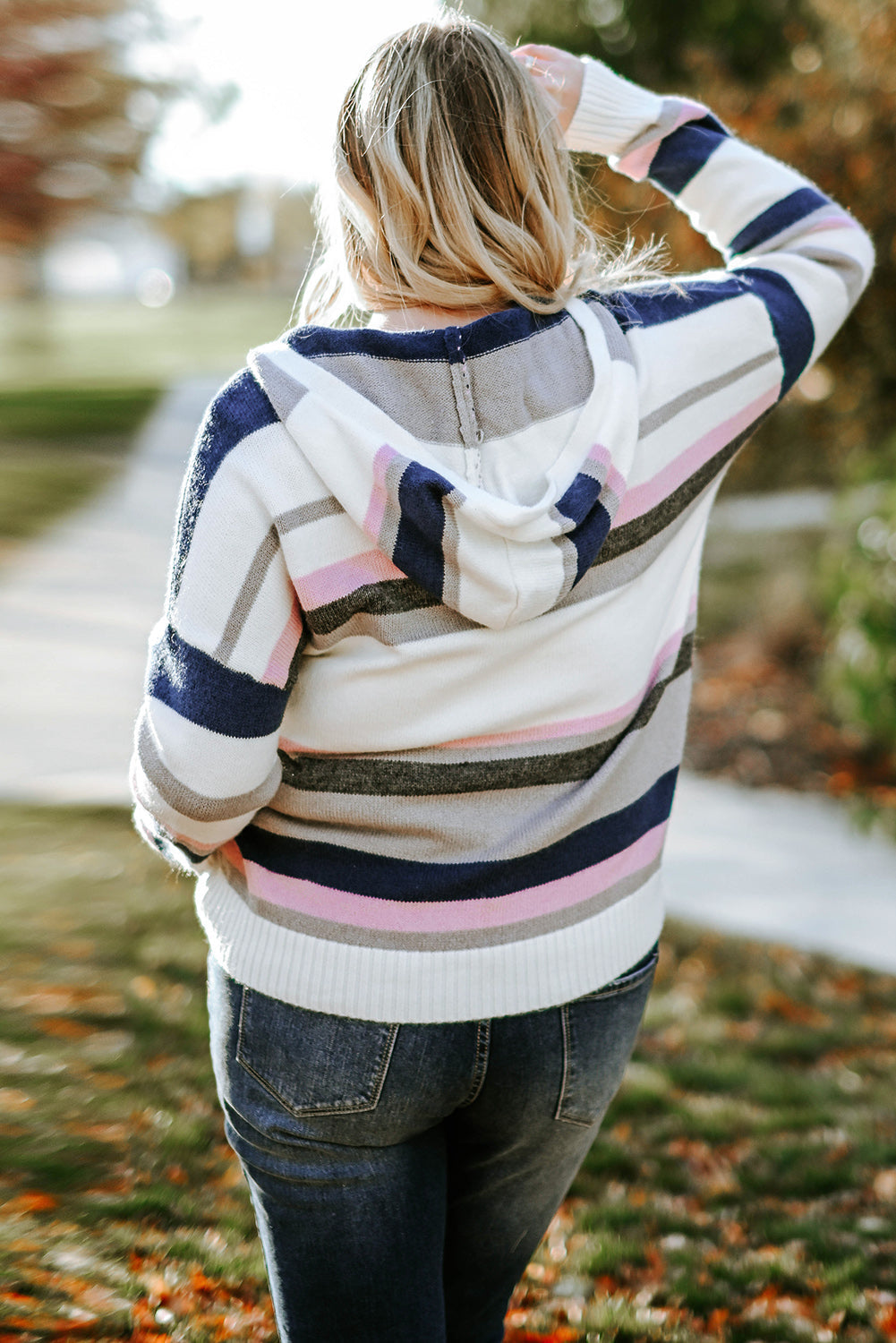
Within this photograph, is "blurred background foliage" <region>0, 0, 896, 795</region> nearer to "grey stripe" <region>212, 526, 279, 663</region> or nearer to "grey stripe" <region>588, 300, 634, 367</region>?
"grey stripe" <region>588, 300, 634, 367</region>

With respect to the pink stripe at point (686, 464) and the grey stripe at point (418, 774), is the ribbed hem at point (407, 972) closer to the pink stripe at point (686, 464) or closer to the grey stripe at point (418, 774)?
the grey stripe at point (418, 774)

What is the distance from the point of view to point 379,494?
45.1 inches

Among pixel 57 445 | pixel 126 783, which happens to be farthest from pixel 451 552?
pixel 57 445

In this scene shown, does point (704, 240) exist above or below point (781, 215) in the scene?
below

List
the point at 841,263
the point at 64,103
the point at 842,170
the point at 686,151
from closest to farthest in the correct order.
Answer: the point at 841,263
the point at 686,151
the point at 842,170
the point at 64,103

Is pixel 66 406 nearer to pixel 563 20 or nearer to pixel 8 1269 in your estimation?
pixel 563 20

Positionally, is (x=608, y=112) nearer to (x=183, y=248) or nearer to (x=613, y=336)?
(x=613, y=336)

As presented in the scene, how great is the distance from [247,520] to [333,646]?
0.56 ft

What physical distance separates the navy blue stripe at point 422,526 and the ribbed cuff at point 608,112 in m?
0.75

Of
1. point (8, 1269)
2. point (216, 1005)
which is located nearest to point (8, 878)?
point (8, 1269)

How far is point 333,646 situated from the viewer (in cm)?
124

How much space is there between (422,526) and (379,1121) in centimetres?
65

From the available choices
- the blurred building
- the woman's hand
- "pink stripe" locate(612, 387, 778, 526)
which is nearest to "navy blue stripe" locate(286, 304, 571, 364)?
"pink stripe" locate(612, 387, 778, 526)

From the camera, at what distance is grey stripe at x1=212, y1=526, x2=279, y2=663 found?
45.6 inches
